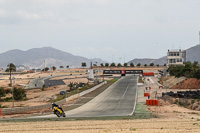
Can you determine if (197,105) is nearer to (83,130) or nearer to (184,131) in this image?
(184,131)

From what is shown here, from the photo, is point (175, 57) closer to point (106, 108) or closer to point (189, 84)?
point (189, 84)

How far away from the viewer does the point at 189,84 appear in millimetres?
76312

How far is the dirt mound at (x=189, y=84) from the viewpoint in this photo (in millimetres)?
75088

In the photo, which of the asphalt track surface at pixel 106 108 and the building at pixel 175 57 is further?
the building at pixel 175 57

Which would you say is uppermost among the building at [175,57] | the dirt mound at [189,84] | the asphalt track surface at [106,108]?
the building at [175,57]

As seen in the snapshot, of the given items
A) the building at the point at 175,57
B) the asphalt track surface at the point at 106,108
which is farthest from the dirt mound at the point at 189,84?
the building at the point at 175,57

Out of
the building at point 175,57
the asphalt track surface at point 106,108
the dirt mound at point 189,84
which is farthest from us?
the building at point 175,57

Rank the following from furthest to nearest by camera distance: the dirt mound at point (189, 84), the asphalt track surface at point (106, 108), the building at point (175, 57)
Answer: the building at point (175, 57) < the dirt mound at point (189, 84) < the asphalt track surface at point (106, 108)

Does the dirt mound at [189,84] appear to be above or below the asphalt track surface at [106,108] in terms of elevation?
above

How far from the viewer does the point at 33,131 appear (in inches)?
805

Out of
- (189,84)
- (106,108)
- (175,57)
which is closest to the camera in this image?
(106,108)

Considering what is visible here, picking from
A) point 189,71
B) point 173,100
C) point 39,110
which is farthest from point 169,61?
point 39,110

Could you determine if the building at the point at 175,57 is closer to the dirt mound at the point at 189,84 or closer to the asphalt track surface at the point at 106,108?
the dirt mound at the point at 189,84

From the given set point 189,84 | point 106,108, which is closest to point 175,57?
point 189,84
